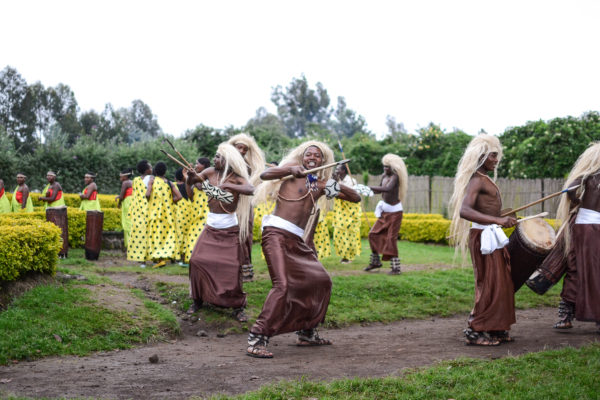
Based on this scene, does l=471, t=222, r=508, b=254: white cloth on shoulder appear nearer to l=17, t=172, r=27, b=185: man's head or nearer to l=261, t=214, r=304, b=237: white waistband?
l=261, t=214, r=304, b=237: white waistband

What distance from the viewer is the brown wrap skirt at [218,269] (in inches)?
303

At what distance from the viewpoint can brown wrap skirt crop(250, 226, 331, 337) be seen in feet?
20.1

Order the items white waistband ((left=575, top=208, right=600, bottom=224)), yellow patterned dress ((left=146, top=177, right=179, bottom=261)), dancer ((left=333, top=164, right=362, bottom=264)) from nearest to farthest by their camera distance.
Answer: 1. white waistband ((left=575, top=208, right=600, bottom=224))
2. yellow patterned dress ((left=146, top=177, right=179, bottom=261))
3. dancer ((left=333, top=164, right=362, bottom=264))

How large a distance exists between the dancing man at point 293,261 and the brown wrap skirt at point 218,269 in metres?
1.30

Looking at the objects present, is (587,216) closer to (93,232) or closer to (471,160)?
(471,160)

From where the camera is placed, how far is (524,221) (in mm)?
6984

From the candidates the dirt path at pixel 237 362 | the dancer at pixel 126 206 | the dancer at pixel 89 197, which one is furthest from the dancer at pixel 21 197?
the dirt path at pixel 237 362

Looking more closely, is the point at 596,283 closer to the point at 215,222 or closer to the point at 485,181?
the point at 485,181

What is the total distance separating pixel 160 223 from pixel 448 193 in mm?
14254

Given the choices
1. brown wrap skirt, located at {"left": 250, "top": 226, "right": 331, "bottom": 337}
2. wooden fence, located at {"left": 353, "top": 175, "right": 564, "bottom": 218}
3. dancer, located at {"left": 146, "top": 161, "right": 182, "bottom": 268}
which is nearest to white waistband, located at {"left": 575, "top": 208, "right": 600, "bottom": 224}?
brown wrap skirt, located at {"left": 250, "top": 226, "right": 331, "bottom": 337}

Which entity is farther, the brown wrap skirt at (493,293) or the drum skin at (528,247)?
the drum skin at (528,247)

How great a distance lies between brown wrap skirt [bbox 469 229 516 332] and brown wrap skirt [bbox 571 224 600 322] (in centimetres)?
92

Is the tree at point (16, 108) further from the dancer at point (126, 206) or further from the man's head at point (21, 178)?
the dancer at point (126, 206)

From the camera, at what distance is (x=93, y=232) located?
39.8ft
